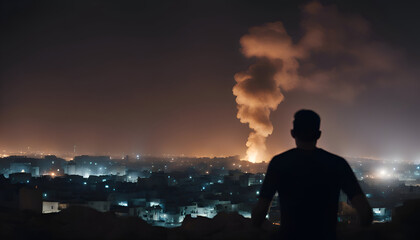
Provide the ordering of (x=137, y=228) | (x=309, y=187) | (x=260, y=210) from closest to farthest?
(x=309, y=187) < (x=260, y=210) < (x=137, y=228)

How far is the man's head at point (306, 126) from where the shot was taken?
2.80 metres

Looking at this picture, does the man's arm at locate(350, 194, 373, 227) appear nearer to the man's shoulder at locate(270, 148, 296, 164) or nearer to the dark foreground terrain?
the man's shoulder at locate(270, 148, 296, 164)

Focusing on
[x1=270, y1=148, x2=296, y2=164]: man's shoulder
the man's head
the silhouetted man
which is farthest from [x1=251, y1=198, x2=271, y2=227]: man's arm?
the man's head

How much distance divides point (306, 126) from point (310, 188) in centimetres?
40

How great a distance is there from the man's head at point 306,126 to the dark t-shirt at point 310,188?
0.36 ft

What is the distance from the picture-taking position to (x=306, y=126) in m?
2.80

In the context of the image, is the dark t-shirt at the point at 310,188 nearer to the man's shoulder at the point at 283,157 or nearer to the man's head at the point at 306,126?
the man's shoulder at the point at 283,157

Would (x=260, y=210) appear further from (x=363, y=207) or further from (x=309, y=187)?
(x=363, y=207)

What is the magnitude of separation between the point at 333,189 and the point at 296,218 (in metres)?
0.30

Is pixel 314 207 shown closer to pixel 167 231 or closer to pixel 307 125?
pixel 307 125

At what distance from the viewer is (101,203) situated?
102ft

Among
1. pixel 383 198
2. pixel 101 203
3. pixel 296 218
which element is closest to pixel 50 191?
pixel 101 203

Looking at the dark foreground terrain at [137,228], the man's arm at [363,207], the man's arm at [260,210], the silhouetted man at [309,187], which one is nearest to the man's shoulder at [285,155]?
the silhouetted man at [309,187]

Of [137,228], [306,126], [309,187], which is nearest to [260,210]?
[309,187]
